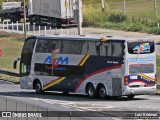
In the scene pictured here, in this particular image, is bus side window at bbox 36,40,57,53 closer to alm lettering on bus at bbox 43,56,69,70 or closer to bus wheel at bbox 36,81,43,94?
alm lettering on bus at bbox 43,56,69,70

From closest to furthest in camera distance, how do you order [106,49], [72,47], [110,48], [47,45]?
1. [110,48]
2. [106,49]
3. [72,47]
4. [47,45]

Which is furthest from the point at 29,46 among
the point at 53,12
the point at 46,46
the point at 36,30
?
the point at 53,12

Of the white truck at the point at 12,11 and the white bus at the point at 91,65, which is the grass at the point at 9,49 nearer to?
the white bus at the point at 91,65

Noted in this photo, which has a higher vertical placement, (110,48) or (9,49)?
(110,48)

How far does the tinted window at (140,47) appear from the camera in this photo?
33875 mm

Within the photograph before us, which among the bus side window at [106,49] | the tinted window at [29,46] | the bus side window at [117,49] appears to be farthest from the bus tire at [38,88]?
the bus side window at [117,49]

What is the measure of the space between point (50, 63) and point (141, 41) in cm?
671

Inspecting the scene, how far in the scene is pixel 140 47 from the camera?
34188 mm

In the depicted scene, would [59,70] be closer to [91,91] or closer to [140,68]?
[91,91]

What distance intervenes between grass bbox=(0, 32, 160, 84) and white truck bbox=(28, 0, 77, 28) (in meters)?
6.70

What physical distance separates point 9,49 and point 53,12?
51.5 ft

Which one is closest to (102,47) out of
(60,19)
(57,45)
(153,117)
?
(57,45)

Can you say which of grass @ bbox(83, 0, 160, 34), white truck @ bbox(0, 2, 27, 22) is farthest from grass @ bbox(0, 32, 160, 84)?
white truck @ bbox(0, 2, 27, 22)

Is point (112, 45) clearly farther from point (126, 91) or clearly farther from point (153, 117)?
point (153, 117)
